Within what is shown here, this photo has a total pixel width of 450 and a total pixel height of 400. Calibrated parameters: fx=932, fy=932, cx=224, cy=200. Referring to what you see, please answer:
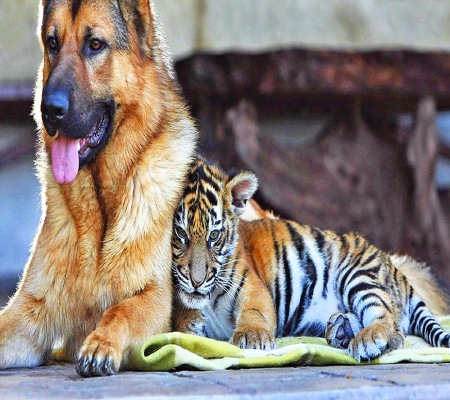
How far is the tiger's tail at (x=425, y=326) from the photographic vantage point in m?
4.21

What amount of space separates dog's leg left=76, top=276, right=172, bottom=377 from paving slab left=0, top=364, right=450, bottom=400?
0.07m

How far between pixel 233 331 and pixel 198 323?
16 cm

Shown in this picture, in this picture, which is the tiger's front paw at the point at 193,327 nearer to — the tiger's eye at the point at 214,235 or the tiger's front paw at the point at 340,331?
the tiger's eye at the point at 214,235

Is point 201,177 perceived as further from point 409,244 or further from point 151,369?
point 409,244

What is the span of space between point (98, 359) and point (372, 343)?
3.70 ft

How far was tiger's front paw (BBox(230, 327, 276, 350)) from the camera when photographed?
3.81 metres

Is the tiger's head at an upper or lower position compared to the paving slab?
upper

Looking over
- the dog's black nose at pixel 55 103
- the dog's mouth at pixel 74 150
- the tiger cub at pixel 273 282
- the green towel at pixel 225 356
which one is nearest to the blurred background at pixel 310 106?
the tiger cub at pixel 273 282

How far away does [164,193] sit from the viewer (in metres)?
4.04

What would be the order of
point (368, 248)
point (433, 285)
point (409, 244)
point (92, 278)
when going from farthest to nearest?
point (409, 244) < point (433, 285) < point (368, 248) < point (92, 278)

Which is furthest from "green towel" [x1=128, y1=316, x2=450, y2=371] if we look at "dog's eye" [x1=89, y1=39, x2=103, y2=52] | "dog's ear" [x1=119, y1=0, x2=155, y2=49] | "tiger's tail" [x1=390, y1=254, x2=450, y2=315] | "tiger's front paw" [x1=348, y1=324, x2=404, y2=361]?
"tiger's tail" [x1=390, y1=254, x2=450, y2=315]

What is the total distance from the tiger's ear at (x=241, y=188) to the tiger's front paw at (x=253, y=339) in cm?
69

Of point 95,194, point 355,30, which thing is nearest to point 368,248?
point 95,194

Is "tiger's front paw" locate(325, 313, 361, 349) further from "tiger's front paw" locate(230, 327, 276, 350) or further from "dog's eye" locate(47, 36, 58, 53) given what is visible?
"dog's eye" locate(47, 36, 58, 53)
